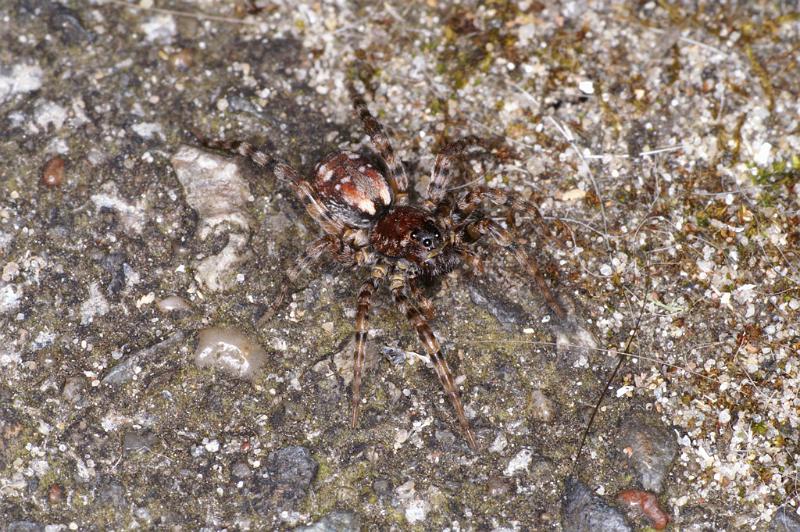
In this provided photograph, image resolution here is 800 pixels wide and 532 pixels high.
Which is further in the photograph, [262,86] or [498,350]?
[262,86]

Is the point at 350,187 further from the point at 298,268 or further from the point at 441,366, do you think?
the point at 441,366

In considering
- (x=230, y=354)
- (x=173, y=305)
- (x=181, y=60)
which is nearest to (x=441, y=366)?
(x=230, y=354)

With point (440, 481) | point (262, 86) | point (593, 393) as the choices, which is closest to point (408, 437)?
point (440, 481)

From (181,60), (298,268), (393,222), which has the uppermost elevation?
(181,60)

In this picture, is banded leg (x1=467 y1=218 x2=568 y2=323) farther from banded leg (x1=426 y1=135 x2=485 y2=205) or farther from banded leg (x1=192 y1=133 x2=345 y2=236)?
banded leg (x1=192 y1=133 x2=345 y2=236)

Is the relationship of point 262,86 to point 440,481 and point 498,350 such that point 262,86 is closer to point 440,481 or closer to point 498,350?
point 498,350

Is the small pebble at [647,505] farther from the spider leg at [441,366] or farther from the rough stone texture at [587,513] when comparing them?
the spider leg at [441,366]
